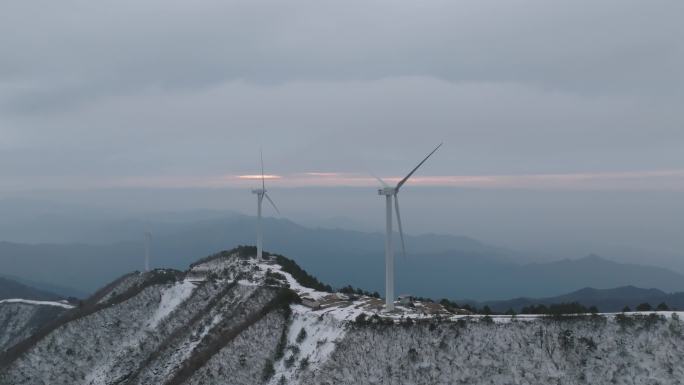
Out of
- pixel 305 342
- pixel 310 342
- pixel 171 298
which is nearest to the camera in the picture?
pixel 310 342

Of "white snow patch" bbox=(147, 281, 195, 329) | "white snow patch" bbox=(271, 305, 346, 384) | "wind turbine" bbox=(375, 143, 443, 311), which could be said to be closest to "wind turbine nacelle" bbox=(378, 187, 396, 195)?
"wind turbine" bbox=(375, 143, 443, 311)

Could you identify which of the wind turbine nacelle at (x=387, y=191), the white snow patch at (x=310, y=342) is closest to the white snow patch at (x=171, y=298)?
the white snow patch at (x=310, y=342)

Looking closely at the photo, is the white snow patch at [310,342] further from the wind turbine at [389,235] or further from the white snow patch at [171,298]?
the white snow patch at [171,298]

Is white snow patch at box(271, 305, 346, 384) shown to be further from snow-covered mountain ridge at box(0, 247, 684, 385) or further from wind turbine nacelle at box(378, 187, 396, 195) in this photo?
wind turbine nacelle at box(378, 187, 396, 195)

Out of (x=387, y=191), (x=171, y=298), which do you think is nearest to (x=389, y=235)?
(x=387, y=191)

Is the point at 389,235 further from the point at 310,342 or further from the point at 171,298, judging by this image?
the point at 171,298

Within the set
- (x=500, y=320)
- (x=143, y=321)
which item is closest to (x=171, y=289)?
(x=143, y=321)

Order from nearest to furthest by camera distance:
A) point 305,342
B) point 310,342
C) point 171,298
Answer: point 310,342 < point 305,342 < point 171,298
